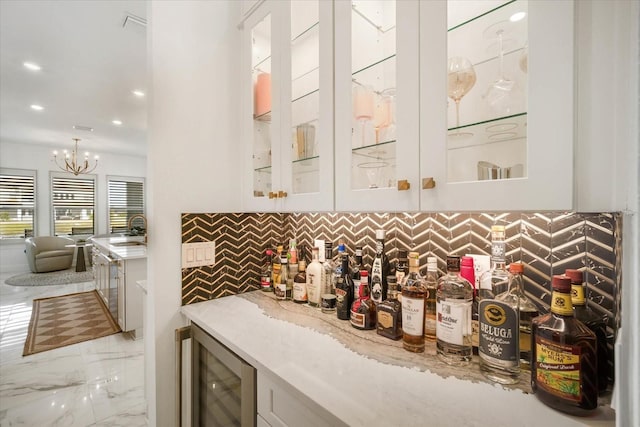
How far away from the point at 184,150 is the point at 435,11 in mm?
1173

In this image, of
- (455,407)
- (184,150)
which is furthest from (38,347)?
(455,407)

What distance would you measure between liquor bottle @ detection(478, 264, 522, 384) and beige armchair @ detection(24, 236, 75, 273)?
7780 millimetres

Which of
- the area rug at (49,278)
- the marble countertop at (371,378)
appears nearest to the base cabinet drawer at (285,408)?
the marble countertop at (371,378)

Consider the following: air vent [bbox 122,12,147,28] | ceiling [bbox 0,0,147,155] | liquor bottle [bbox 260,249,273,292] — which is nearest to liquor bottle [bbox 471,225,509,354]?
liquor bottle [bbox 260,249,273,292]

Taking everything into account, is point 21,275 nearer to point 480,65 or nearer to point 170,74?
point 170,74

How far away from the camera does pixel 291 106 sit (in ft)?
4.14

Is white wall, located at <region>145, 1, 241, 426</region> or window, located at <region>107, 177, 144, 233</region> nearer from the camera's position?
white wall, located at <region>145, 1, 241, 426</region>

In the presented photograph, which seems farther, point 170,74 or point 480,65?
point 170,74

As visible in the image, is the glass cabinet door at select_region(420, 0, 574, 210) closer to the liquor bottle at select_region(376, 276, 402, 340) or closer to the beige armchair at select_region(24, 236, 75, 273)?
the liquor bottle at select_region(376, 276, 402, 340)

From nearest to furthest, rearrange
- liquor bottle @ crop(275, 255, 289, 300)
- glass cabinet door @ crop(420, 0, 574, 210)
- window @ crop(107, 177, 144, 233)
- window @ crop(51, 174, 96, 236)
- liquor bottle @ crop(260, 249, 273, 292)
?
glass cabinet door @ crop(420, 0, 574, 210)
liquor bottle @ crop(275, 255, 289, 300)
liquor bottle @ crop(260, 249, 273, 292)
window @ crop(51, 174, 96, 236)
window @ crop(107, 177, 144, 233)

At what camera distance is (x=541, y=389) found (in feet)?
2.30

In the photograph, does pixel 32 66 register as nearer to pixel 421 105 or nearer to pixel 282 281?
pixel 282 281

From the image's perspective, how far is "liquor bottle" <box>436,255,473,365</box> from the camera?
34.7 inches

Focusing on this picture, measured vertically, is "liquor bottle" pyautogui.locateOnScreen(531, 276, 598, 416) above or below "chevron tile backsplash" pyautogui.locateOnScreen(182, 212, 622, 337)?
below
